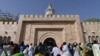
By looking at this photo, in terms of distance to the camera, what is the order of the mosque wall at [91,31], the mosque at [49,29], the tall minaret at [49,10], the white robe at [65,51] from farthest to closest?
the tall minaret at [49,10], the mosque wall at [91,31], the mosque at [49,29], the white robe at [65,51]

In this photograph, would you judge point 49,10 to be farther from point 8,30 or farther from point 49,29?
point 8,30

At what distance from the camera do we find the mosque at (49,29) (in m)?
21.9

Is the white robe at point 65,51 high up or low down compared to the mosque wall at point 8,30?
down

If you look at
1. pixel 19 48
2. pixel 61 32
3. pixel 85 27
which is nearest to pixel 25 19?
pixel 61 32

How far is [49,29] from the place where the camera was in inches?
885

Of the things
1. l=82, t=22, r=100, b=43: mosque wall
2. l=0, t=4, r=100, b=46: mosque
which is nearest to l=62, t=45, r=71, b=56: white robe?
l=0, t=4, r=100, b=46: mosque

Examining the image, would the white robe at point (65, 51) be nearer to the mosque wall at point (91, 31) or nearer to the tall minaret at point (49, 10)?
the mosque wall at point (91, 31)

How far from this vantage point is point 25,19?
2256cm

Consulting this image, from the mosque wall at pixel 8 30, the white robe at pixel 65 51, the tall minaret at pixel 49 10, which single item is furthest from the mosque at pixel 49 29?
the white robe at pixel 65 51

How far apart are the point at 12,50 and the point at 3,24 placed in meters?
12.9

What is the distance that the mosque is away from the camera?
71.9ft

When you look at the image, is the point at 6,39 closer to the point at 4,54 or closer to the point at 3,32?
the point at 3,32

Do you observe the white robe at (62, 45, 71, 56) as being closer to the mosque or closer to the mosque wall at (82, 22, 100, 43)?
the mosque

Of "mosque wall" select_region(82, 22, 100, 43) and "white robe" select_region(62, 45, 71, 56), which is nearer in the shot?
"white robe" select_region(62, 45, 71, 56)
